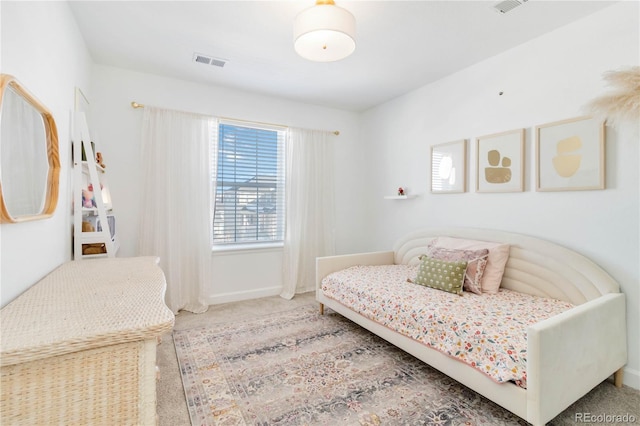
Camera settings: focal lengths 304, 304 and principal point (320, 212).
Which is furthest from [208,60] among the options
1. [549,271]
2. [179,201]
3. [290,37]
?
[549,271]

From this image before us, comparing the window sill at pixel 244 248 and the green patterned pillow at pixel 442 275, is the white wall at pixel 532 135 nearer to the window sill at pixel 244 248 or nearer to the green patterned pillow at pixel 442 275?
the green patterned pillow at pixel 442 275

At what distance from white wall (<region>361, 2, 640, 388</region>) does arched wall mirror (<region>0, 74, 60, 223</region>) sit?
3.11 meters

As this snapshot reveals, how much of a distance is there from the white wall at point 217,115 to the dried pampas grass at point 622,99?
10.1 feet

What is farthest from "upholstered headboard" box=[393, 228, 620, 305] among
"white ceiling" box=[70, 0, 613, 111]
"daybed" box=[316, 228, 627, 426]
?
"white ceiling" box=[70, 0, 613, 111]

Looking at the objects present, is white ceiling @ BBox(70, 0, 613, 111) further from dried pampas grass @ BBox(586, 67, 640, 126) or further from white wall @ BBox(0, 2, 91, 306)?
dried pampas grass @ BBox(586, 67, 640, 126)

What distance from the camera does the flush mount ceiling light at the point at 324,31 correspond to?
5.72 ft

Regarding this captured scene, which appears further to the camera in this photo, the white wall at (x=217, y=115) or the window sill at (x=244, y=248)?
the window sill at (x=244, y=248)

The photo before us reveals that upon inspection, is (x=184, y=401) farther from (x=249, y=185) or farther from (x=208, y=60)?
(x=208, y=60)

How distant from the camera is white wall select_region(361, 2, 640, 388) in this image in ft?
6.66

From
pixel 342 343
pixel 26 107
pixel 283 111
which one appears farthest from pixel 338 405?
pixel 283 111

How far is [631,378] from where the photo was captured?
6.59 ft

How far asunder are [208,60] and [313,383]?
2.93m

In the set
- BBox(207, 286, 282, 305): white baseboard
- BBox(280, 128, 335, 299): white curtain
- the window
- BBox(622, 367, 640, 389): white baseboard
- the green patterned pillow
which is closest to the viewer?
BBox(622, 367, 640, 389): white baseboard

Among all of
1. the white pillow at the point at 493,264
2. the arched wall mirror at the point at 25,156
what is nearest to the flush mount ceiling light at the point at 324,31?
the arched wall mirror at the point at 25,156
